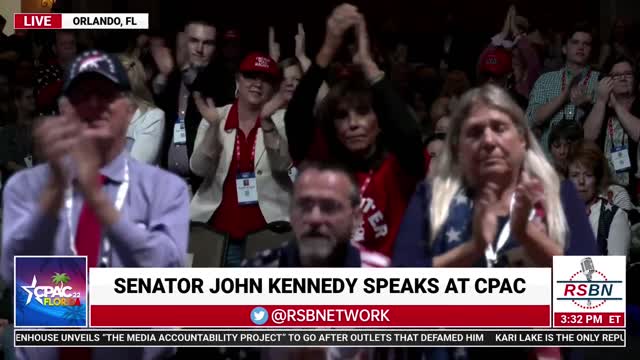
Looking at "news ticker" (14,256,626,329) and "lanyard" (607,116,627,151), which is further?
"lanyard" (607,116,627,151)

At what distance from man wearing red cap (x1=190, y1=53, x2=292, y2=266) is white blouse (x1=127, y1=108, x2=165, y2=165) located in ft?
0.47

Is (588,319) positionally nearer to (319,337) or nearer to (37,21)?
(319,337)

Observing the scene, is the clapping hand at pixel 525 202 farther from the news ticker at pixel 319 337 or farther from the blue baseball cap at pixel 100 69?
the blue baseball cap at pixel 100 69

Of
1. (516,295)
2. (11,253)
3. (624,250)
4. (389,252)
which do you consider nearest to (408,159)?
(389,252)

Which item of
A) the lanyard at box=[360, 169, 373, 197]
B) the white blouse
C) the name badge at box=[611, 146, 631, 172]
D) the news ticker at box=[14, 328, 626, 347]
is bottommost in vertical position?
the news ticker at box=[14, 328, 626, 347]

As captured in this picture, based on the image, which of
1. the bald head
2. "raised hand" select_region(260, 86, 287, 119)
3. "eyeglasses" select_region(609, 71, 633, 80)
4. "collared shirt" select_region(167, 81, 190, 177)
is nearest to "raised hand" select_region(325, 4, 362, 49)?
"raised hand" select_region(260, 86, 287, 119)

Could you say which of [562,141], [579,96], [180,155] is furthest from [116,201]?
[579,96]

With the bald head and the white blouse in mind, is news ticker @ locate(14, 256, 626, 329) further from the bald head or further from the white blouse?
the white blouse

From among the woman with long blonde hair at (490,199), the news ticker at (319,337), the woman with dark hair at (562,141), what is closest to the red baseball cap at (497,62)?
the woman with dark hair at (562,141)

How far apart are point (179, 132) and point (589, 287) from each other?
1.25m

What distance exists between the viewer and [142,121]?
11.4 ft

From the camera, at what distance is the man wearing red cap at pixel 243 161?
3.57m

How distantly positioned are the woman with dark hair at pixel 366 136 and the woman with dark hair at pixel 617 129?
2.49 feet

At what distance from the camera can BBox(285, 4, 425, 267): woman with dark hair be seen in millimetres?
3137
